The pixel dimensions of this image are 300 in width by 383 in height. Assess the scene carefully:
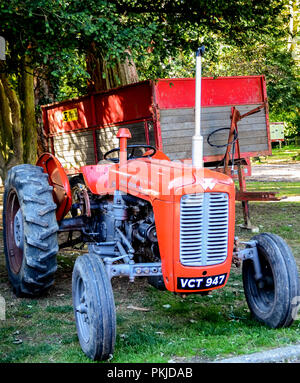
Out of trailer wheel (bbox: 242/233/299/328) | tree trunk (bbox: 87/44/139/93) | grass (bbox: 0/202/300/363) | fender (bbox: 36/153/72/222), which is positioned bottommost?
grass (bbox: 0/202/300/363)

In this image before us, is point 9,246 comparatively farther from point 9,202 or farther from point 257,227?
point 257,227

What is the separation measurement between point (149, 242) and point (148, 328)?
30.6 inches

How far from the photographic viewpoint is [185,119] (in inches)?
354

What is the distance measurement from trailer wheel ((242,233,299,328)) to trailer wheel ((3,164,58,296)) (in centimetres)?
190

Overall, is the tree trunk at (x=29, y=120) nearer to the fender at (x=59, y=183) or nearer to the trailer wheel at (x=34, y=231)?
the fender at (x=59, y=183)

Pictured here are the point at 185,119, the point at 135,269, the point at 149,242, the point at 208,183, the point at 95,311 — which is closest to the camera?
the point at 95,311

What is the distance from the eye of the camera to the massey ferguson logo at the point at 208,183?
3.99 meters

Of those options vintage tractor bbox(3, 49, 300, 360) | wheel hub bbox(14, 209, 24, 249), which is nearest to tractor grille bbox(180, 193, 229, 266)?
vintage tractor bbox(3, 49, 300, 360)

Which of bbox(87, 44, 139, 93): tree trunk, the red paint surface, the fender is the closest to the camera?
the fender

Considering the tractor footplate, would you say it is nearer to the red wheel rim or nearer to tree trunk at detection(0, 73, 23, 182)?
the red wheel rim

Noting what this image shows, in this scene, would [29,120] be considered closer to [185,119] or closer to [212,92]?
[185,119]

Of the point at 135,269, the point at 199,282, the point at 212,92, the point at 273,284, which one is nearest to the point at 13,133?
the point at 212,92

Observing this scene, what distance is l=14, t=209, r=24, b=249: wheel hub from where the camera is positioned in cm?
567
